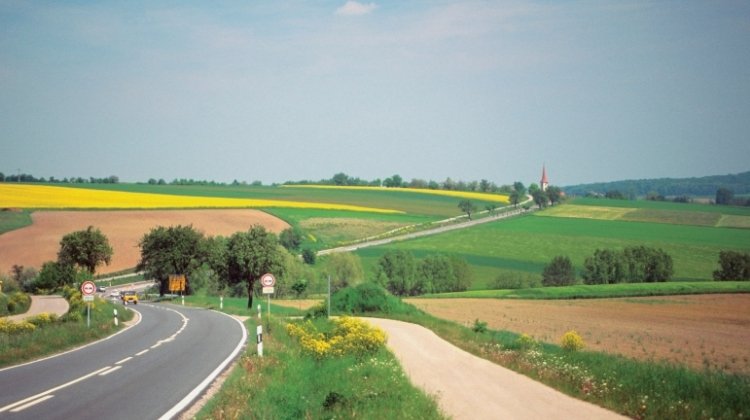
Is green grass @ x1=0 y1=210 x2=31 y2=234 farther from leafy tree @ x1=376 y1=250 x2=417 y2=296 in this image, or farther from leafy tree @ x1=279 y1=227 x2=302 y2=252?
leafy tree @ x1=376 y1=250 x2=417 y2=296

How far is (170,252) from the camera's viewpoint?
256 feet

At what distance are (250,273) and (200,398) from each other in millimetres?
48603

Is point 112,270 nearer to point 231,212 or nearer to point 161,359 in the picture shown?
point 231,212

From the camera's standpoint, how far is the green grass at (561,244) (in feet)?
290

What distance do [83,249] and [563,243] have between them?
225ft

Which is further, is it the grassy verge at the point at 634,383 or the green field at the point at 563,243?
the green field at the point at 563,243

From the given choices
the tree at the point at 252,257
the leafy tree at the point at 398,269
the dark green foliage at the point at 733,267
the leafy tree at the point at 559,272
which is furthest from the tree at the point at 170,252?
the dark green foliage at the point at 733,267

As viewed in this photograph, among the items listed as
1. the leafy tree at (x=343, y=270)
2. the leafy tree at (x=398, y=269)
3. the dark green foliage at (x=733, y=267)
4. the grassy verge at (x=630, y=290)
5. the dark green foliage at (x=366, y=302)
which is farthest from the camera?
the leafy tree at (x=398, y=269)

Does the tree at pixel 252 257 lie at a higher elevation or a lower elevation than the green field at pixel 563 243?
higher

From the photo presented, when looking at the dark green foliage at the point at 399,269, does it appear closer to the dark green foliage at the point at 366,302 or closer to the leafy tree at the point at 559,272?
the leafy tree at the point at 559,272

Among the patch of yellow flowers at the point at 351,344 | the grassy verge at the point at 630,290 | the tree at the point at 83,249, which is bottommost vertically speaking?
the grassy verge at the point at 630,290

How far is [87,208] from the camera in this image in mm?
102750

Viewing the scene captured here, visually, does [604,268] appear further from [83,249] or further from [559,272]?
[83,249]

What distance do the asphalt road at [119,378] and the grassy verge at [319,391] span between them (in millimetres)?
981
